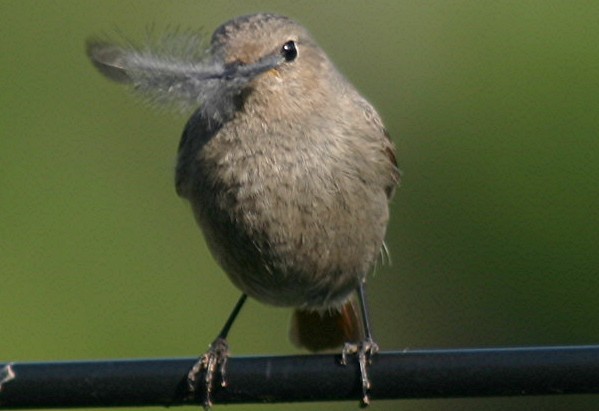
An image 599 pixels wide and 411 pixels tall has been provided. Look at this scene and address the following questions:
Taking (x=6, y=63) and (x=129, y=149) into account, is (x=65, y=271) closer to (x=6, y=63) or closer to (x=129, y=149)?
(x=129, y=149)

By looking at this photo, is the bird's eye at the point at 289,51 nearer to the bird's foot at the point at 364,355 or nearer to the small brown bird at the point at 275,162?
the small brown bird at the point at 275,162

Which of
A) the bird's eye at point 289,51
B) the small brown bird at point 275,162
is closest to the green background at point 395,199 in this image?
the small brown bird at point 275,162

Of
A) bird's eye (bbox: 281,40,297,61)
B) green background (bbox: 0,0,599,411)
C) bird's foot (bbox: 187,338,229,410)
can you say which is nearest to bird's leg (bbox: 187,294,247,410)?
bird's foot (bbox: 187,338,229,410)

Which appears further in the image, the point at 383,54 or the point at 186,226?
the point at 383,54

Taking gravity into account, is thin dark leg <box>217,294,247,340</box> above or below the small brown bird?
below

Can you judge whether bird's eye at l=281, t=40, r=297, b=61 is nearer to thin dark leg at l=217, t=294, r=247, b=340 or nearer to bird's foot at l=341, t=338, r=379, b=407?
bird's foot at l=341, t=338, r=379, b=407

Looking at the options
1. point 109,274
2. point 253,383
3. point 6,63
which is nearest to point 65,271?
point 109,274
